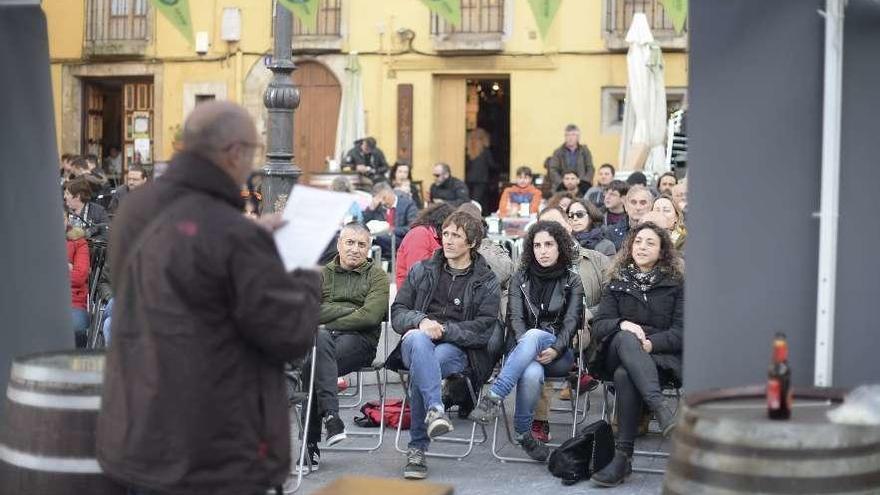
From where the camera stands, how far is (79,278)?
34.8 ft

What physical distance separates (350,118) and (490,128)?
4.51 m

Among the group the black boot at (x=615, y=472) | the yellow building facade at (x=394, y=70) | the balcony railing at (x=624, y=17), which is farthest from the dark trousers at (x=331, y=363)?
the balcony railing at (x=624, y=17)

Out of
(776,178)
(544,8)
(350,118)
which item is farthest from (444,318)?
(350,118)

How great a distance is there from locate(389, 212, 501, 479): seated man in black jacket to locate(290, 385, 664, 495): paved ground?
8.9 inches

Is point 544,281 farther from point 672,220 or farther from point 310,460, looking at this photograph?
point 672,220

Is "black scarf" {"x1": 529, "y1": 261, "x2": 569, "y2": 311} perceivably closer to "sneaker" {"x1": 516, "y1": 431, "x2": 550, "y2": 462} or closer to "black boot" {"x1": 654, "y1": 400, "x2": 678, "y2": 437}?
"sneaker" {"x1": 516, "y1": 431, "x2": 550, "y2": 462}

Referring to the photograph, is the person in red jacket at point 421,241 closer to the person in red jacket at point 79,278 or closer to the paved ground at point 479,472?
the paved ground at point 479,472

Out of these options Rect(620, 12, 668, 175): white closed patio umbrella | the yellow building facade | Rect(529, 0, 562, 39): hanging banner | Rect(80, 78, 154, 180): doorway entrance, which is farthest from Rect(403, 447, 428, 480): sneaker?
Rect(80, 78, 154, 180): doorway entrance

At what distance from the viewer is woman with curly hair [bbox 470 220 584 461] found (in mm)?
8578

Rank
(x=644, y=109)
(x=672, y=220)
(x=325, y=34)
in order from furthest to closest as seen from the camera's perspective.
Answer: (x=325, y=34)
(x=644, y=109)
(x=672, y=220)

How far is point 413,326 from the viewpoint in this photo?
28.6 ft

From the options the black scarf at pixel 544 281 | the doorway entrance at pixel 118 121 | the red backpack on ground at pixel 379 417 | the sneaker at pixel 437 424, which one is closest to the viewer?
the sneaker at pixel 437 424

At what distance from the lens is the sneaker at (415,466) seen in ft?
27.0

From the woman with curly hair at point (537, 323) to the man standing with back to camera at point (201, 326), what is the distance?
13.7 ft
